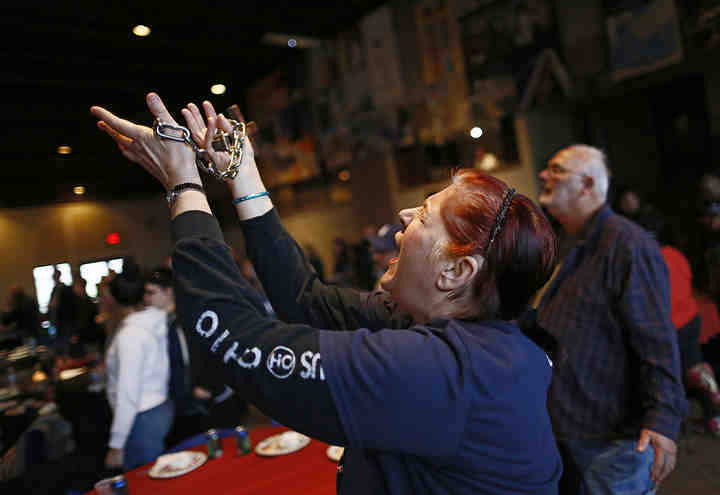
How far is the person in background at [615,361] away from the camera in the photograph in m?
1.69

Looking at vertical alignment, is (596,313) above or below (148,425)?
above

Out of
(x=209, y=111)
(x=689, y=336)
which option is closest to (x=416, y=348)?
(x=209, y=111)

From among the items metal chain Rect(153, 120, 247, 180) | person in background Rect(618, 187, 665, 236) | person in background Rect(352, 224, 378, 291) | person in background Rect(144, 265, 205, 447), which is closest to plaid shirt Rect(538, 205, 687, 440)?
metal chain Rect(153, 120, 247, 180)

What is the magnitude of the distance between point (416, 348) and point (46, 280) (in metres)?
0.78

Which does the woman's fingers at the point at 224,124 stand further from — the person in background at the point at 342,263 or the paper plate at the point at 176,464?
the person in background at the point at 342,263

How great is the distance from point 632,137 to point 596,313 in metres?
7.45

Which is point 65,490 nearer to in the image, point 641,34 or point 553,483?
point 553,483

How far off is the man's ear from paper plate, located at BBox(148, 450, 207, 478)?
6.10 feet

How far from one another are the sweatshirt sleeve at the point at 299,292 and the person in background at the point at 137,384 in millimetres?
1681

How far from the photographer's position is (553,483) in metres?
1.05

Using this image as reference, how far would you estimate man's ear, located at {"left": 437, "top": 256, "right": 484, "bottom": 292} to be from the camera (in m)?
0.99

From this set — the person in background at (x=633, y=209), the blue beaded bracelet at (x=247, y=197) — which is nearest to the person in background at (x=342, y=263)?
the person in background at (x=633, y=209)

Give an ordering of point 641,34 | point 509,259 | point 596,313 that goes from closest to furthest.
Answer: point 509,259, point 596,313, point 641,34

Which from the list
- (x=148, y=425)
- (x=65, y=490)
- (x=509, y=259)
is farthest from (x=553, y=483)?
(x=148, y=425)
